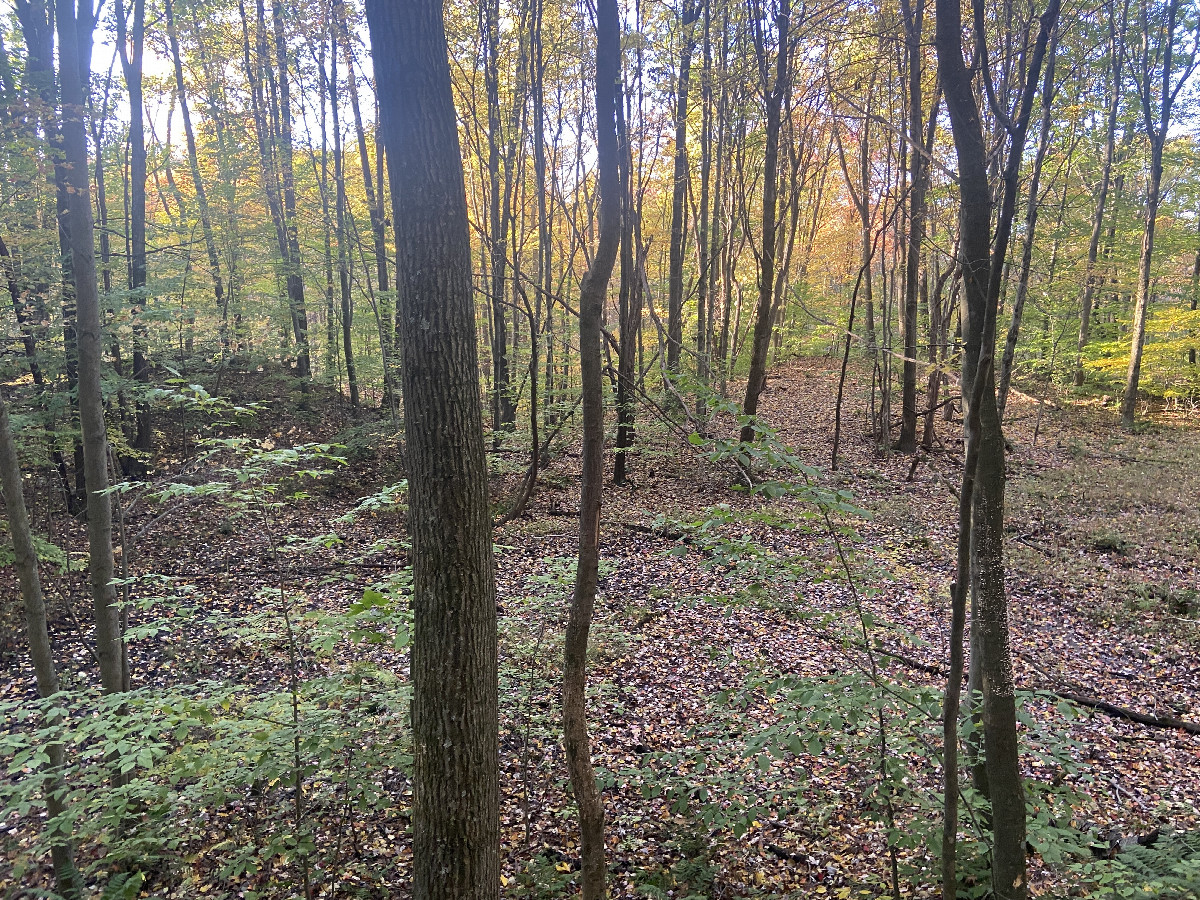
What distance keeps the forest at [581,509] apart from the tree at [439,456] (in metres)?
0.02

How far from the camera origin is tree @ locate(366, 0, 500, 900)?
8.84 feet

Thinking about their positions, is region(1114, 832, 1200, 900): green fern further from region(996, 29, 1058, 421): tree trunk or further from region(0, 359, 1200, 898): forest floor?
region(996, 29, 1058, 421): tree trunk

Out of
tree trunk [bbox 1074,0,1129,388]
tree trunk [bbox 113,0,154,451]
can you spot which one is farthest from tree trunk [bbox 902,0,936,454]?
tree trunk [bbox 113,0,154,451]

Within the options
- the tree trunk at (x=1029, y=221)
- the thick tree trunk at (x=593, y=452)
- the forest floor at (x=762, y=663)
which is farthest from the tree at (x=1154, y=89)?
the thick tree trunk at (x=593, y=452)

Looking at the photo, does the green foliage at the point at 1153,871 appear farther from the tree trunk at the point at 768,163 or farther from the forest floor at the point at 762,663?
the tree trunk at the point at 768,163

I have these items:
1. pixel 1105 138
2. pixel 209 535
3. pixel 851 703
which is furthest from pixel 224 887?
pixel 1105 138

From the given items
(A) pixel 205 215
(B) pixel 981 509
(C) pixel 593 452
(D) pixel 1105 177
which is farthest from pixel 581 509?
(D) pixel 1105 177

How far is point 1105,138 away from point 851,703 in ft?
73.9

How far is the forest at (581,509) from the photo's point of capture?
2.81 meters

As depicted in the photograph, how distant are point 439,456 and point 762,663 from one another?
473cm

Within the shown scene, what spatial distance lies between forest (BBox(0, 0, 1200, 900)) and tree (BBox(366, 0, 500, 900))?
2 cm

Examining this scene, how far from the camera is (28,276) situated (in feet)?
27.7

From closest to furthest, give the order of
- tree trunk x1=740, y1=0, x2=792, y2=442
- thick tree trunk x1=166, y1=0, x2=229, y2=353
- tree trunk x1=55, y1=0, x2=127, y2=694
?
tree trunk x1=55, y1=0, x2=127, y2=694 → tree trunk x1=740, y1=0, x2=792, y2=442 → thick tree trunk x1=166, y1=0, x2=229, y2=353

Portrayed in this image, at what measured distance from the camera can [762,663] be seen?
241 inches
